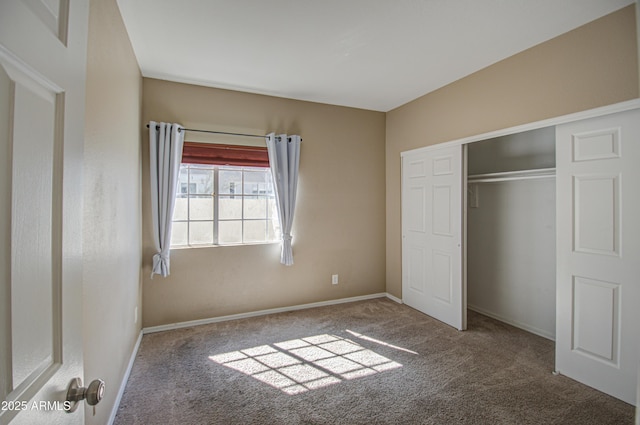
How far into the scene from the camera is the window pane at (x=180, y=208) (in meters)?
3.43

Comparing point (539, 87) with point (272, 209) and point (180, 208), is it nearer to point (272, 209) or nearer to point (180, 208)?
point (272, 209)

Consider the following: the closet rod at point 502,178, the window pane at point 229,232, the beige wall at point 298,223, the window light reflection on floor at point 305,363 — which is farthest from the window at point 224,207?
the closet rod at point 502,178

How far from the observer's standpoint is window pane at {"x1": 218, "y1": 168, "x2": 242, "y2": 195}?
360cm

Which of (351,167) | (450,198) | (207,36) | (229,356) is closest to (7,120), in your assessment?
(207,36)

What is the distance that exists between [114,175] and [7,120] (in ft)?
5.80

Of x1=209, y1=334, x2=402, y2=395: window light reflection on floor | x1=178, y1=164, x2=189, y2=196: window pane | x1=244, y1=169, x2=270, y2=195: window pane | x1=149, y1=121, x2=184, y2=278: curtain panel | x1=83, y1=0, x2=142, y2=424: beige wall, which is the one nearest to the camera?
x1=83, y1=0, x2=142, y2=424: beige wall

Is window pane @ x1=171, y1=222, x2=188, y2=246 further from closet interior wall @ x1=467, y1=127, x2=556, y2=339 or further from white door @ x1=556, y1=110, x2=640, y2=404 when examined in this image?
white door @ x1=556, y1=110, x2=640, y2=404

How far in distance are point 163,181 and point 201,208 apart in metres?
0.53

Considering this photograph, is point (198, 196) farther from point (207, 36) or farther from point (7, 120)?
point (7, 120)

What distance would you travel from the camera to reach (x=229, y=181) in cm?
365

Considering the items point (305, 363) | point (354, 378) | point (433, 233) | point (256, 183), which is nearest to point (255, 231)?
point (256, 183)

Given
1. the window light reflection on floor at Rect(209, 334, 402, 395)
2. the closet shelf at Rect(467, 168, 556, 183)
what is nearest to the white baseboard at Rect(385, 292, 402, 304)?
the window light reflection on floor at Rect(209, 334, 402, 395)

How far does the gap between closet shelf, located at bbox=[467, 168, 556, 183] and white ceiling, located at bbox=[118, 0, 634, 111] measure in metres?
1.17

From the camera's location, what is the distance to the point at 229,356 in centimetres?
275
